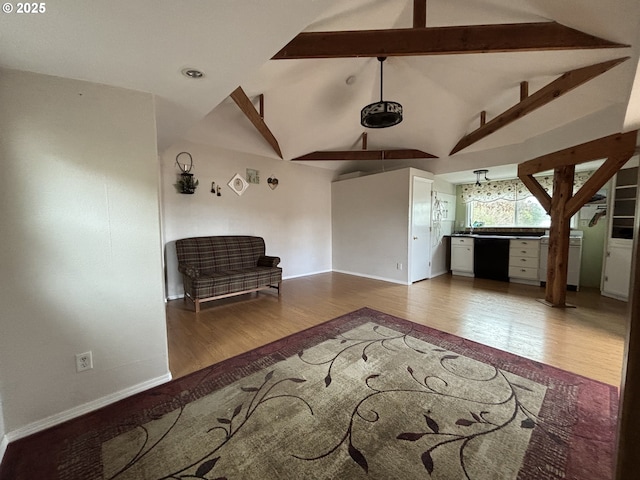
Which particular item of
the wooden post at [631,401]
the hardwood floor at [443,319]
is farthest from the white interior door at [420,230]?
the wooden post at [631,401]

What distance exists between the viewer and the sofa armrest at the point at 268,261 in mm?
4250

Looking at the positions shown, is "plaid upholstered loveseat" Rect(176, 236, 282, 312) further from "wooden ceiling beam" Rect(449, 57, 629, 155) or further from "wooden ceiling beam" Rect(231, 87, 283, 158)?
"wooden ceiling beam" Rect(449, 57, 629, 155)

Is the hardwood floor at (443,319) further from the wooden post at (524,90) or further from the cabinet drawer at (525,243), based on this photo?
the wooden post at (524,90)

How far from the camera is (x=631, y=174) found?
378 cm

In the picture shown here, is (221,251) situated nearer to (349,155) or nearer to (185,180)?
(185,180)

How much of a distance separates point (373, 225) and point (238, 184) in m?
2.77

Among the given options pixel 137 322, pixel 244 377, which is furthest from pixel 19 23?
pixel 244 377

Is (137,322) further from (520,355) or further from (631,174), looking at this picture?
(631,174)

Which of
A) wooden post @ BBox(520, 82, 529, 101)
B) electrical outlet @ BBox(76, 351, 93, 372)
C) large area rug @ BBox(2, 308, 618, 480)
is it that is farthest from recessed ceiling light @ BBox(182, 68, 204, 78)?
wooden post @ BBox(520, 82, 529, 101)

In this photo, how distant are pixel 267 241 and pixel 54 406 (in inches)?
146

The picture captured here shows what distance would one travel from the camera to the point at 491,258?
516 cm

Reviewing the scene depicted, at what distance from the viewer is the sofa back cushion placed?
12.8 ft

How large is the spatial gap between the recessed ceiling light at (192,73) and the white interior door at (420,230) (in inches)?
157

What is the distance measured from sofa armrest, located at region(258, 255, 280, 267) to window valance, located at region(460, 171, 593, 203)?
473 cm
